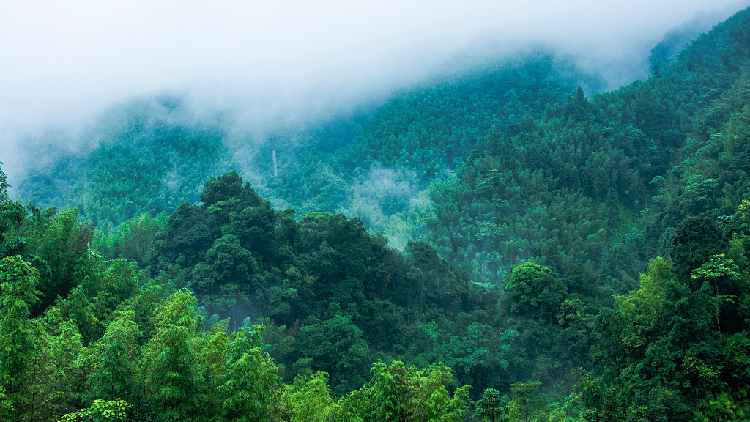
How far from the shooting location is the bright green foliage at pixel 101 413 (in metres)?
7.98

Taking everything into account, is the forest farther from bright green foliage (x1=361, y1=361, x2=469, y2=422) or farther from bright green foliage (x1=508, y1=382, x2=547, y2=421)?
bright green foliage (x1=508, y1=382, x2=547, y2=421)

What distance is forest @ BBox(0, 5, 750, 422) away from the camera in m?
9.90

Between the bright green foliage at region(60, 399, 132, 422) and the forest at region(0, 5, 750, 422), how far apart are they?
0.05 metres

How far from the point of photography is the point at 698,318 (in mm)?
17031

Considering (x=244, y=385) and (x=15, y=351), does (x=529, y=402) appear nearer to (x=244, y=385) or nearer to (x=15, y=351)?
(x=244, y=385)

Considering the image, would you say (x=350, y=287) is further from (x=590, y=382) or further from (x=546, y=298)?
(x=590, y=382)

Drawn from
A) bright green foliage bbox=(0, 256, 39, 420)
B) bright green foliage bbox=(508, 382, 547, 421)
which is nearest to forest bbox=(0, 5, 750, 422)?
bright green foliage bbox=(0, 256, 39, 420)

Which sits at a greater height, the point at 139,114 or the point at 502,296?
the point at 139,114

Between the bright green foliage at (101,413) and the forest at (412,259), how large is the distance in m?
0.05

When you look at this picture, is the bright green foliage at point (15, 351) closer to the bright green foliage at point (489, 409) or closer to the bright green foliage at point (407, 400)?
the bright green foliage at point (407, 400)

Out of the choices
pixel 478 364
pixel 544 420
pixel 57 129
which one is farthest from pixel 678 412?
pixel 57 129

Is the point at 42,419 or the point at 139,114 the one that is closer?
the point at 42,419

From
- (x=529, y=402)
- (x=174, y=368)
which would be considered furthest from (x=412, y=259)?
(x=174, y=368)

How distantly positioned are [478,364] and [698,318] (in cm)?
1153
